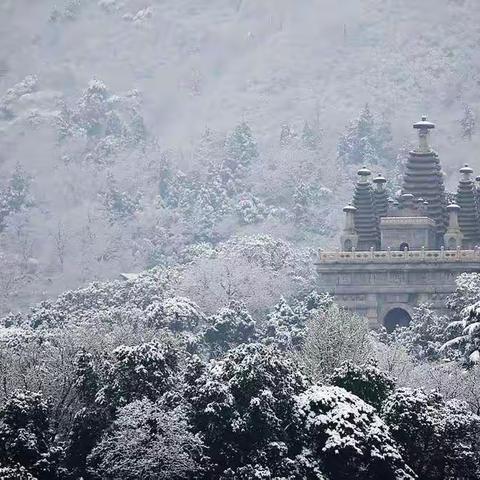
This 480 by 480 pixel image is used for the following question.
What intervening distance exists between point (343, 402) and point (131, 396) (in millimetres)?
10055

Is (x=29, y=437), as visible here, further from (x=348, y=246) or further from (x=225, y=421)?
(x=348, y=246)

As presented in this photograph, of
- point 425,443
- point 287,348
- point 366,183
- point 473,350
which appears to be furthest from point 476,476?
point 366,183

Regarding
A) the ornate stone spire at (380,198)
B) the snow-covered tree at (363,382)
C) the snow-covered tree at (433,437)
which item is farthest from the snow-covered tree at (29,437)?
the ornate stone spire at (380,198)

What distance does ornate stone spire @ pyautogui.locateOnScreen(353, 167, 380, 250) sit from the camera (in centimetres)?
16750

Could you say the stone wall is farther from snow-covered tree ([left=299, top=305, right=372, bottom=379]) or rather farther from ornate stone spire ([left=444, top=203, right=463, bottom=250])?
snow-covered tree ([left=299, top=305, right=372, bottom=379])

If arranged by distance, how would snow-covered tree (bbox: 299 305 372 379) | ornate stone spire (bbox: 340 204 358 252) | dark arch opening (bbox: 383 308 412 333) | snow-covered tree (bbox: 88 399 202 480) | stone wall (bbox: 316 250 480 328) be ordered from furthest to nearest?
ornate stone spire (bbox: 340 204 358 252) < dark arch opening (bbox: 383 308 412 333) < stone wall (bbox: 316 250 480 328) < snow-covered tree (bbox: 299 305 372 379) < snow-covered tree (bbox: 88 399 202 480)

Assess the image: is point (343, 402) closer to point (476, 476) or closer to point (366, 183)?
point (476, 476)

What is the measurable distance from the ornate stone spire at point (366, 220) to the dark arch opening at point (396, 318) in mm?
5571

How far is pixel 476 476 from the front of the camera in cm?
10119

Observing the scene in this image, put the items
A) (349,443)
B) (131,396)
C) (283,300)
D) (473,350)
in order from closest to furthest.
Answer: (349,443) → (131,396) → (473,350) → (283,300)

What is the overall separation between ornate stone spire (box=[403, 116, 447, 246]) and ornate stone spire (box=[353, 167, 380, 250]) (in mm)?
3415

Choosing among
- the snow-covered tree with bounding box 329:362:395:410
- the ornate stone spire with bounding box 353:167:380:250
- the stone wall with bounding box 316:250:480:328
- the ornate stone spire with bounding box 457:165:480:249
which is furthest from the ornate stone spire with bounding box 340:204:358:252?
the snow-covered tree with bounding box 329:362:395:410

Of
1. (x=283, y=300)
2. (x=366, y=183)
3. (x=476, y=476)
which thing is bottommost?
(x=476, y=476)

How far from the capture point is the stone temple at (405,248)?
16238cm
